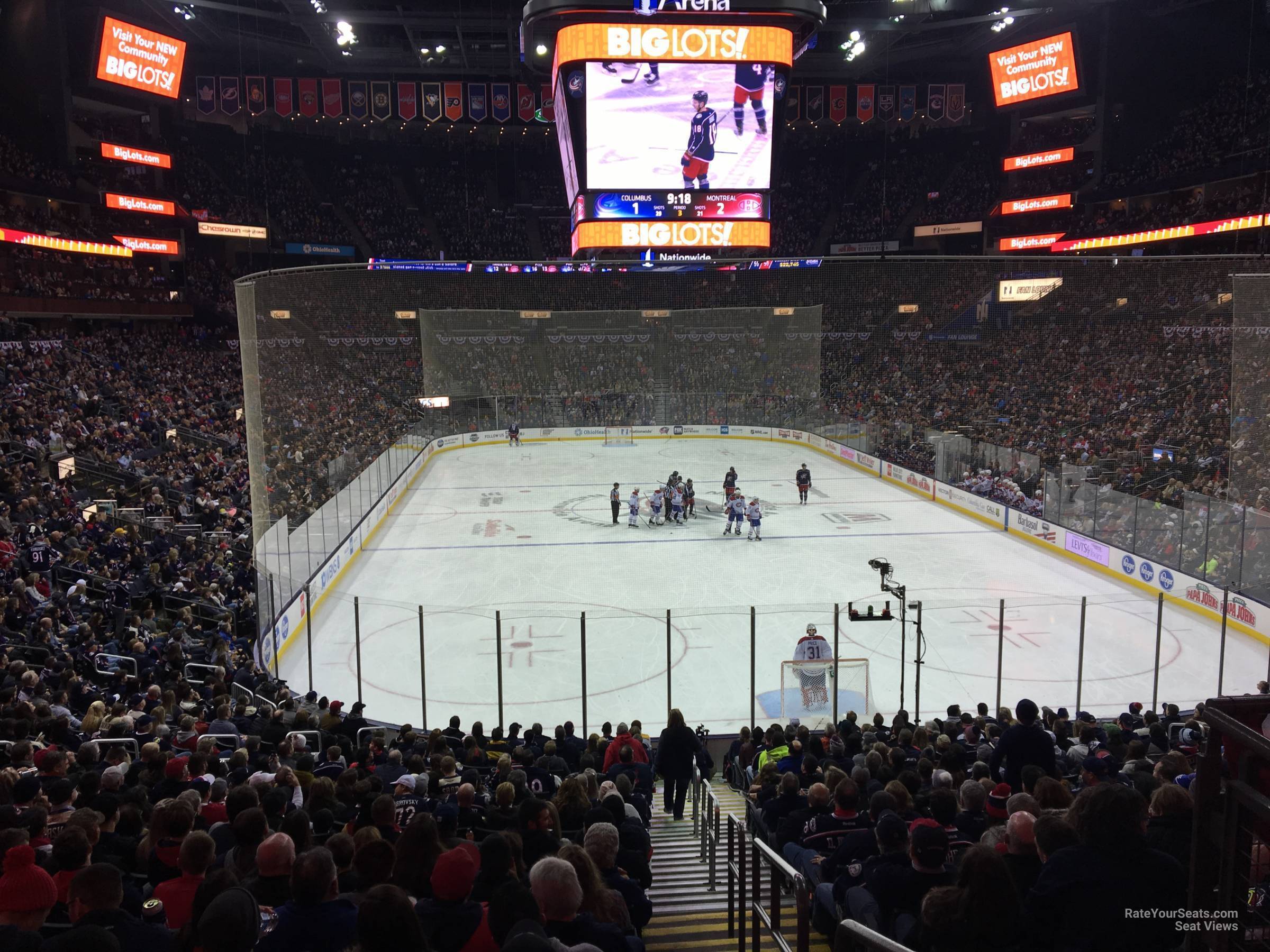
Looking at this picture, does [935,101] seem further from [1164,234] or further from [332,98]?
[332,98]

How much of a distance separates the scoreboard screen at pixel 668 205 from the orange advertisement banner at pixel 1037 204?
24.4 m

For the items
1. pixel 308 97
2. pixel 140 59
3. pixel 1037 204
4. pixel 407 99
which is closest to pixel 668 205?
pixel 140 59

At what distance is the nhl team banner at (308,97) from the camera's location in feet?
138

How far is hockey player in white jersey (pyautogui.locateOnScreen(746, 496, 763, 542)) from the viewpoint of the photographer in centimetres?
2089

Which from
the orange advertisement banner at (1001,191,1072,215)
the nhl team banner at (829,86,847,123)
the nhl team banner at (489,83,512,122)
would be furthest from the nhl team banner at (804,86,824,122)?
the nhl team banner at (489,83,512,122)

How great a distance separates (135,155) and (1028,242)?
3763cm

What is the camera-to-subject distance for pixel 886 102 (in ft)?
145

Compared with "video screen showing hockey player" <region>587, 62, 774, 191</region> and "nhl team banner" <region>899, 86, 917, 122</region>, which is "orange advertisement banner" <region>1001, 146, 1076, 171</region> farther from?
"video screen showing hockey player" <region>587, 62, 774, 191</region>

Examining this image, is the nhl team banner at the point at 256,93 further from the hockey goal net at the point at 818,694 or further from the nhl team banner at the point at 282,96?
the hockey goal net at the point at 818,694

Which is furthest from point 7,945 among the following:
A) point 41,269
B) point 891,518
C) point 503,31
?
point 503,31

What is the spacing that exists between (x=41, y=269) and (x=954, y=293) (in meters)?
32.7

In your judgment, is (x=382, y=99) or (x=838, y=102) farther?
(x=838, y=102)

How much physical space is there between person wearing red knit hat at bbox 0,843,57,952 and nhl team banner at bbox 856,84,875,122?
46.9 m

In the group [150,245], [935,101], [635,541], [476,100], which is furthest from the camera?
[935,101]
